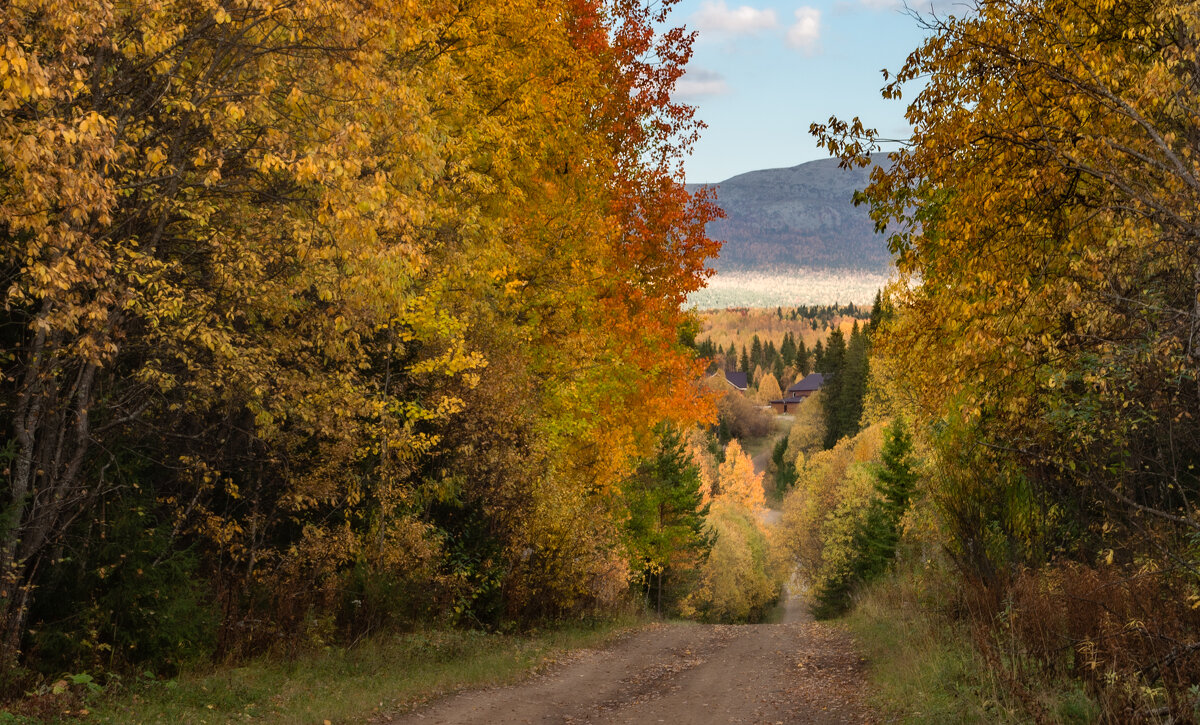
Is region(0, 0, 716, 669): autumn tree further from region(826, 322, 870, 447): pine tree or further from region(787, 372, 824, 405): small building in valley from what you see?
region(787, 372, 824, 405): small building in valley

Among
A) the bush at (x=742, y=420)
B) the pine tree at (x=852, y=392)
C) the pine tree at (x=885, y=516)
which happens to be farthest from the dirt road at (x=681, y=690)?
the bush at (x=742, y=420)

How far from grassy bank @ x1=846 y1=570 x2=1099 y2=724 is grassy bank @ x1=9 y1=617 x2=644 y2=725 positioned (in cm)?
617

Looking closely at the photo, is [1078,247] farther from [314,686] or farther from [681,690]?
[314,686]

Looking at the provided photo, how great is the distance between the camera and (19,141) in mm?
6102

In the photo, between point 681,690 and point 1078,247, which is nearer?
point 1078,247

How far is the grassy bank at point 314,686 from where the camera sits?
8492mm

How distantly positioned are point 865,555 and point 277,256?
34.5 meters

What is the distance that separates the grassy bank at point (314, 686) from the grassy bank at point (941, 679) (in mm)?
6169

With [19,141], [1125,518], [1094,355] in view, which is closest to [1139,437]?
[1125,518]

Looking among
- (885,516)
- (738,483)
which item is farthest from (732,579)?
(738,483)

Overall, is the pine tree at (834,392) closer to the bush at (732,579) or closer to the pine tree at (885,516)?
the bush at (732,579)

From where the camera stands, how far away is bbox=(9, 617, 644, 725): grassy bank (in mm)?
8492

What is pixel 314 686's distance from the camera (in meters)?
10.9

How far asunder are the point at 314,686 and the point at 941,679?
319 inches
